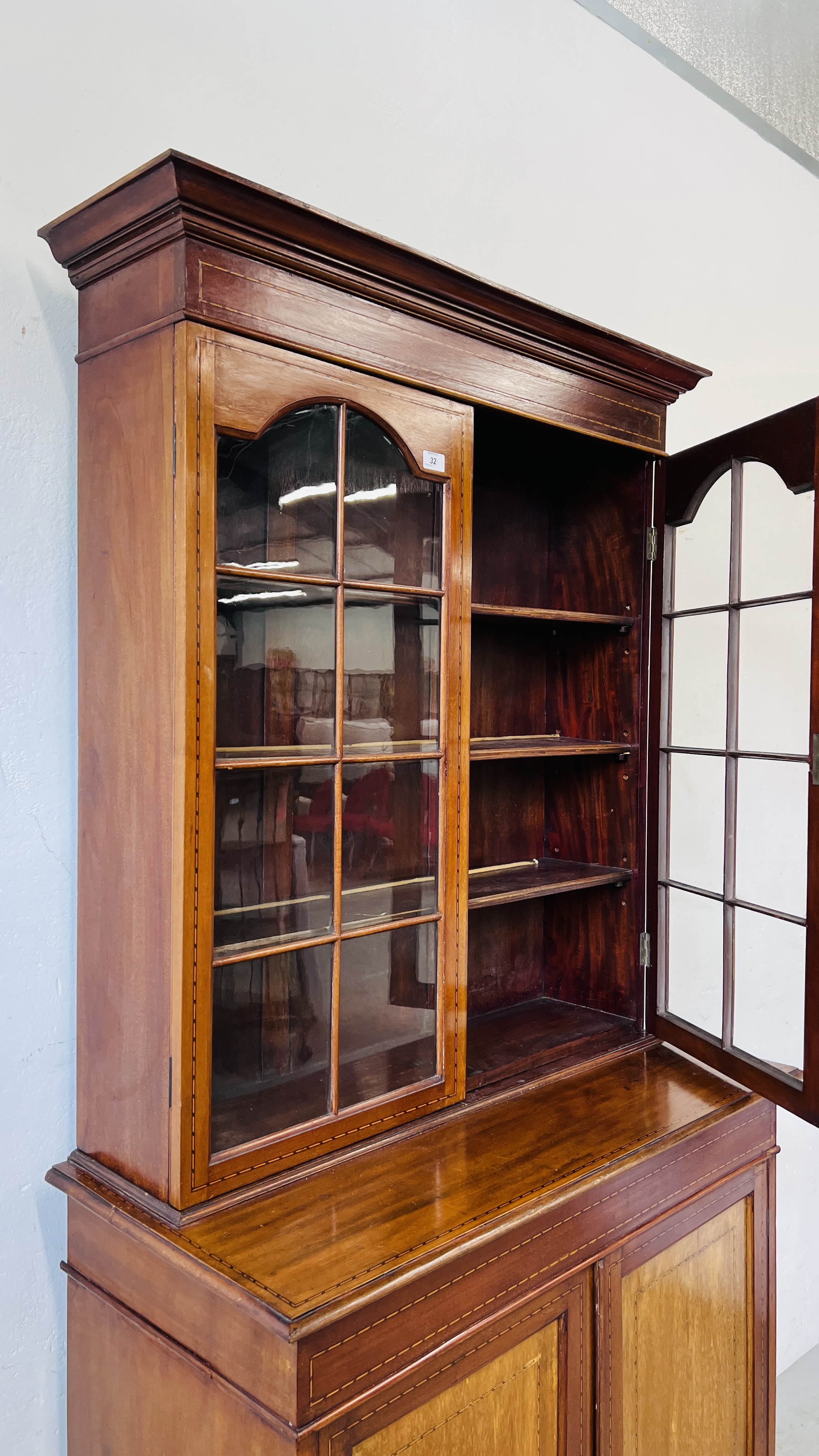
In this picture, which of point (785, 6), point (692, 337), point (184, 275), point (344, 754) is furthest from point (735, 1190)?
point (785, 6)

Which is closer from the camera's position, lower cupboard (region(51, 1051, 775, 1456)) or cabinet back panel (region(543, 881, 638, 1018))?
lower cupboard (region(51, 1051, 775, 1456))

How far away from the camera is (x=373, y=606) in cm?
151

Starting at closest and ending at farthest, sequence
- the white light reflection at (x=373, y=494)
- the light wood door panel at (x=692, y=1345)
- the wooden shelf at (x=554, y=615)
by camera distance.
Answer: the white light reflection at (x=373, y=494) → the light wood door panel at (x=692, y=1345) → the wooden shelf at (x=554, y=615)

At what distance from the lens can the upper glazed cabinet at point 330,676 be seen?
1.30m

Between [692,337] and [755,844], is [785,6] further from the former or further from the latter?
[755,844]

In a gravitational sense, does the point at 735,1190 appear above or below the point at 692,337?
below

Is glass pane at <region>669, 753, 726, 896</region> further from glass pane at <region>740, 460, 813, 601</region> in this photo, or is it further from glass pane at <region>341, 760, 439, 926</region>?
glass pane at <region>341, 760, 439, 926</region>

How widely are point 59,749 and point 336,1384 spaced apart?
3.19ft

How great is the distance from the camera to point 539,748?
6.29 ft

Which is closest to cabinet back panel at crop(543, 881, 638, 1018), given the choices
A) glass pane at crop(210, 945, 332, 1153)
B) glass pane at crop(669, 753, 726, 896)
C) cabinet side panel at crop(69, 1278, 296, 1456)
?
glass pane at crop(669, 753, 726, 896)

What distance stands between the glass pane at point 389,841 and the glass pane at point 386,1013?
0.15 ft

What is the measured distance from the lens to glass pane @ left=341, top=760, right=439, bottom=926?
4.90ft

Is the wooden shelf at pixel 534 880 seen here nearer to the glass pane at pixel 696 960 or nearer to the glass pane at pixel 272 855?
the glass pane at pixel 696 960

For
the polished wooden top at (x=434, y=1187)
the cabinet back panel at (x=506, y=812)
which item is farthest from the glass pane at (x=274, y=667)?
the cabinet back panel at (x=506, y=812)
